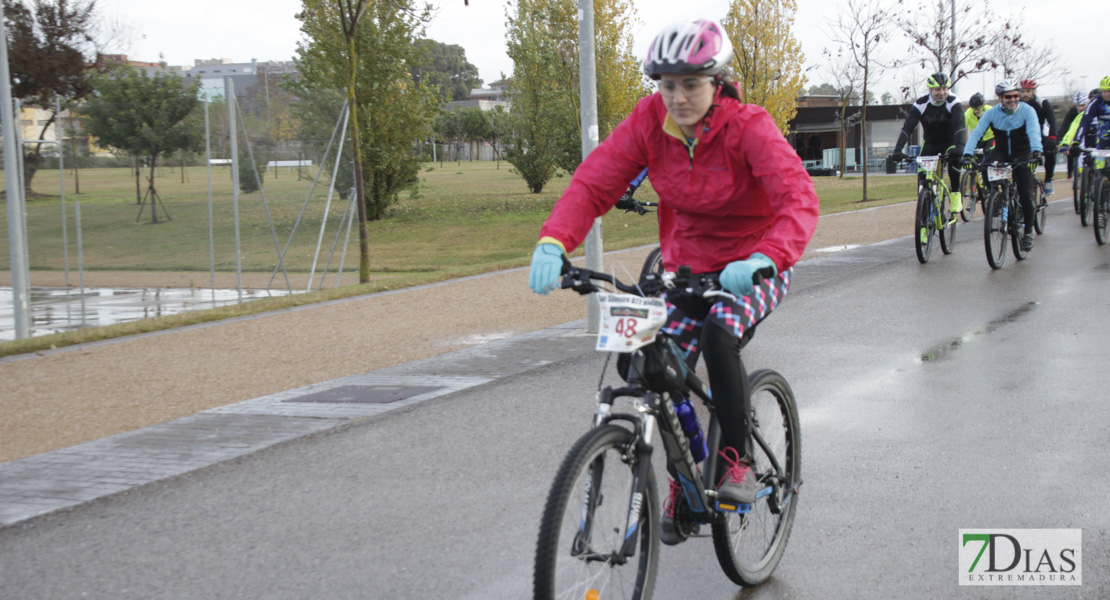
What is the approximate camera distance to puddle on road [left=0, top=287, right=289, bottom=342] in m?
11.5

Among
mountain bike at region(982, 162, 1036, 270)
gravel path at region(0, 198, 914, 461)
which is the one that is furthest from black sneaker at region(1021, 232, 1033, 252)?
gravel path at region(0, 198, 914, 461)

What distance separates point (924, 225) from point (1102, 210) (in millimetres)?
3013

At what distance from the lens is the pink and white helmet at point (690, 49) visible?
10.5 feet

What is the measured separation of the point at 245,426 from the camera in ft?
21.1

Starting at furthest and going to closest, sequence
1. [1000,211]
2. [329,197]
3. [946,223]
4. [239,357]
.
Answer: [329,197] → [946,223] → [1000,211] → [239,357]

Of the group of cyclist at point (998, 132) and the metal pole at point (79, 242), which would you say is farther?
the group of cyclist at point (998, 132)

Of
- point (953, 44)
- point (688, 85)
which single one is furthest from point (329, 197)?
point (953, 44)

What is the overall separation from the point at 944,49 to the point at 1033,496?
3280cm

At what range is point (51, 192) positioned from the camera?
1342 cm

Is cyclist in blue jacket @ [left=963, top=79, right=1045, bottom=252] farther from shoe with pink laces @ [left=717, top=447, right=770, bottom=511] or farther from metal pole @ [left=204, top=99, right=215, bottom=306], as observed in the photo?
shoe with pink laces @ [left=717, top=447, right=770, bottom=511]

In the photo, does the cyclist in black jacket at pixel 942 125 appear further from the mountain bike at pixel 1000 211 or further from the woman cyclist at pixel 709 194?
the woman cyclist at pixel 709 194

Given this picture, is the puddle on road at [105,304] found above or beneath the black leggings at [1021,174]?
beneath

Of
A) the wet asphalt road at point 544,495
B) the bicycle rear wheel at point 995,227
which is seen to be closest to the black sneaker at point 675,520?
the wet asphalt road at point 544,495

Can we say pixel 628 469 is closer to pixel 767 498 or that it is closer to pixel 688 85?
pixel 767 498
